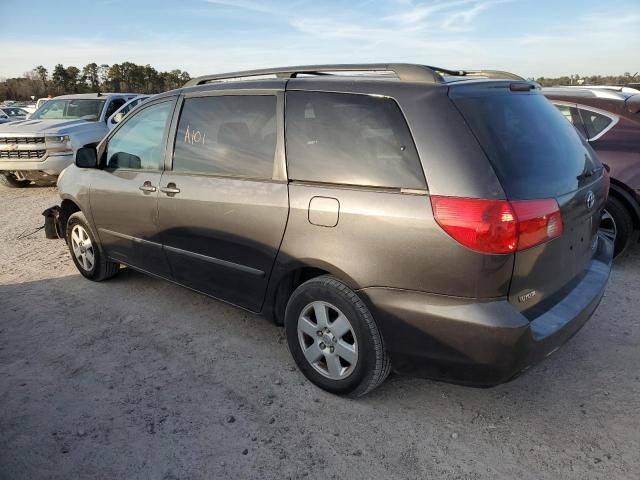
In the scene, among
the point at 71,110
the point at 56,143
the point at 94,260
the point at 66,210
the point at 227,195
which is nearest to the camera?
the point at 227,195

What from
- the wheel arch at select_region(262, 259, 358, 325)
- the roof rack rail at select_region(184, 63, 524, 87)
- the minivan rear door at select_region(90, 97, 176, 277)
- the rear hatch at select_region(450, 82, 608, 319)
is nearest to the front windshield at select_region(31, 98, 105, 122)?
the minivan rear door at select_region(90, 97, 176, 277)

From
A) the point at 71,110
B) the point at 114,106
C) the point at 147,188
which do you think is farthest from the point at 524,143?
the point at 71,110

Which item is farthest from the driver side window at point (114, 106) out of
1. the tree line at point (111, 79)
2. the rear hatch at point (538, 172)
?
the tree line at point (111, 79)

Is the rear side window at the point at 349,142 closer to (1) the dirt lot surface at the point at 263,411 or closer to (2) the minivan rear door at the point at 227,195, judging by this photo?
(2) the minivan rear door at the point at 227,195

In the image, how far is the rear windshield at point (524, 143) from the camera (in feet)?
7.34

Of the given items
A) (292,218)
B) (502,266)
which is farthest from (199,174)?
(502,266)

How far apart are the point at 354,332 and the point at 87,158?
9.78 feet

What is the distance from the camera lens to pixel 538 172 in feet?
7.70

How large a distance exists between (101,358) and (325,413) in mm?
1657

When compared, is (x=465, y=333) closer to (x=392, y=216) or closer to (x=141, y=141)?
(x=392, y=216)

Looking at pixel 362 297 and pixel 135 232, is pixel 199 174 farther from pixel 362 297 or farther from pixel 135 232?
pixel 362 297

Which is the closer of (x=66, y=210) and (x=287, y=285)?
(x=287, y=285)

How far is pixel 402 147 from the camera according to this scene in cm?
238

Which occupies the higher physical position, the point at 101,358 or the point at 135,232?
the point at 135,232
